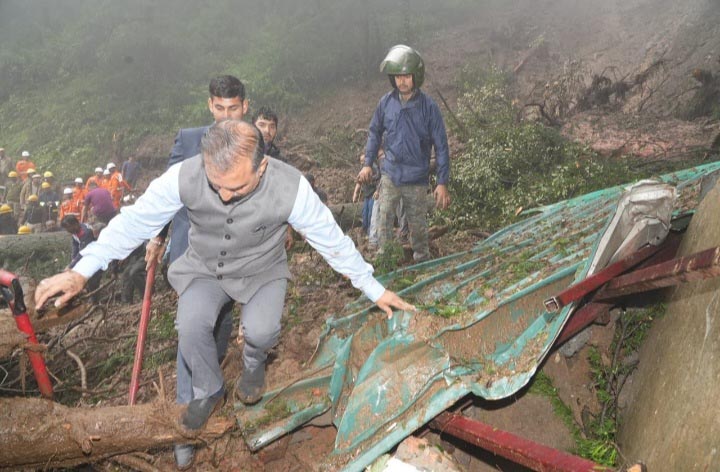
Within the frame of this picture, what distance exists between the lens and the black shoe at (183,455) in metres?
2.93

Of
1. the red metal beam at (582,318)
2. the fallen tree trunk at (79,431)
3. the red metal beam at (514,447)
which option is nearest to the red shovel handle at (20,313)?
the fallen tree trunk at (79,431)

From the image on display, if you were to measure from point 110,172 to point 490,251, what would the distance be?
439 inches

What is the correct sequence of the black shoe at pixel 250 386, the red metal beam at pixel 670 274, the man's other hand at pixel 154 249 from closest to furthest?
the red metal beam at pixel 670 274 < the black shoe at pixel 250 386 < the man's other hand at pixel 154 249

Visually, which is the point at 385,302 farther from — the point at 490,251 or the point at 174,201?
the point at 490,251

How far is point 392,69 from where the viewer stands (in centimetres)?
471

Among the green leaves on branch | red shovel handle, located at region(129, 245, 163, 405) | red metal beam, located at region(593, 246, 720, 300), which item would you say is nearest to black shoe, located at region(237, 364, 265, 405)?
red shovel handle, located at region(129, 245, 163, 405)

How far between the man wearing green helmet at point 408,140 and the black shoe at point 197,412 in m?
2.91

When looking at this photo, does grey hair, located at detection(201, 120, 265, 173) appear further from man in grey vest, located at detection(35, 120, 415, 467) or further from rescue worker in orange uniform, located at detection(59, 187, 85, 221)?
rescue worker in orange uniform, located at detection(59, 187, 85, 221)

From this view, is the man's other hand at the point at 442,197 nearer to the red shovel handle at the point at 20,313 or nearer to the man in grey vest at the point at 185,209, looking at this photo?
the man in grey vest at the point at 185,209

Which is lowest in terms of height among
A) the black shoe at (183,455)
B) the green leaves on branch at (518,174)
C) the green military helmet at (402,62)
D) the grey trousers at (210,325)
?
the green leaves on branch at (518,174)

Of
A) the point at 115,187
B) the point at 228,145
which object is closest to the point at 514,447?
the point at 228,145

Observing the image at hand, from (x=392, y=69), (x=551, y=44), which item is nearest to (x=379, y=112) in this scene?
(x=392, y=69)

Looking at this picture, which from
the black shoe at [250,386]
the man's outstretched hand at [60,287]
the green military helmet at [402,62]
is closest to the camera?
the man's outstretched hand at [60,287]

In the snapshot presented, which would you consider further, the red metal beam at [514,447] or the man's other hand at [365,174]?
the man's other hand at [365,174]
